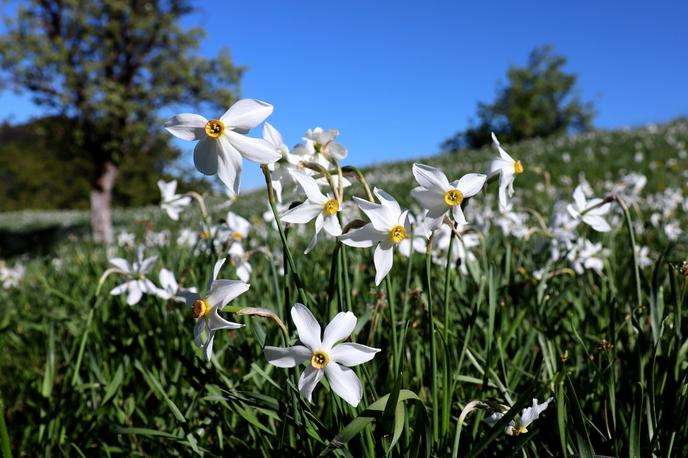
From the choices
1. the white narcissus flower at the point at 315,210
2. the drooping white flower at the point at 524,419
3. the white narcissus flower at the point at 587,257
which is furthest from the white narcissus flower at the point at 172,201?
the white narcissus flower at the point at 587,257

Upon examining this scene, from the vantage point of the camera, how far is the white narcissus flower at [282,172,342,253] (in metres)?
1.20

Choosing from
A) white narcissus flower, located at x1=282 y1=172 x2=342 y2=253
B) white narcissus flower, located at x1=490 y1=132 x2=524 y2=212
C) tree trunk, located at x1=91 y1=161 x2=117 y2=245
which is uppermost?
tree trunk, located at x1=91 y1=161 x2=117 y2=245

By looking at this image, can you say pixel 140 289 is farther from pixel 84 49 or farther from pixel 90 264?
pixel 84 49

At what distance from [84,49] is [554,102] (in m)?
52.8

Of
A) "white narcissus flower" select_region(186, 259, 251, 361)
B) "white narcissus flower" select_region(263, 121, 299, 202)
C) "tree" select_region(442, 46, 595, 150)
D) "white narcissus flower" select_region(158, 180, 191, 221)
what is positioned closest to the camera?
"white narcissus flower" select_region(186, 259, 251, 361)

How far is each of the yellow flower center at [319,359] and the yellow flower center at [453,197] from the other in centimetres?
44

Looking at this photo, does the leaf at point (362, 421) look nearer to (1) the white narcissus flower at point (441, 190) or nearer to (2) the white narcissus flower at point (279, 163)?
(1) the white narcissus flower at point (441, 190)

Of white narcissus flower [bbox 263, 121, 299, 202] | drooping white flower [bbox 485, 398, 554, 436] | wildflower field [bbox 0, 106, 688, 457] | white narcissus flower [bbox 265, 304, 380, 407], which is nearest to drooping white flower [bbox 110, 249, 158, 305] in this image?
wildflower field [bbox 0, 106, 688, 457]

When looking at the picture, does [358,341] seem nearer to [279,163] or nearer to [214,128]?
[279,163]

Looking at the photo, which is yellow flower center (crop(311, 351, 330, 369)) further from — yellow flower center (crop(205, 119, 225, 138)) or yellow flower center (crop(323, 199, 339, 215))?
yellow flower center (crop(205, 119, 225, 138))

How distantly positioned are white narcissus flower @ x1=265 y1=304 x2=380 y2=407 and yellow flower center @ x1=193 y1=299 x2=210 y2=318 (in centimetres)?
16

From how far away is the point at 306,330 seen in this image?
104cm

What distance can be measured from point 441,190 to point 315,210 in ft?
1.01

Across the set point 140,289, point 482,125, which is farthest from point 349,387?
point 482,125
